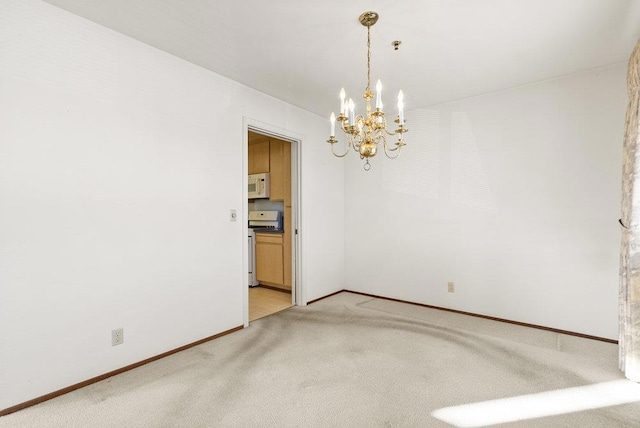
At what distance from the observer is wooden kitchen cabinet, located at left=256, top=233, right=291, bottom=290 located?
180 inches

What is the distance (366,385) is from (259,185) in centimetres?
358

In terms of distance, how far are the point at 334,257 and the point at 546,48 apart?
3232 mm

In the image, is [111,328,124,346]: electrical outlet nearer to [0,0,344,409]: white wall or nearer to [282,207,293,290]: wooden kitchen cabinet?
[0,0,344,409]: white wall

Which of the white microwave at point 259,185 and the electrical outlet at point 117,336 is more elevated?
the white microwave at point 259,185

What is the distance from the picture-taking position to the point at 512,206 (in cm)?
329

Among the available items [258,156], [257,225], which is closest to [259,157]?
[258,156]

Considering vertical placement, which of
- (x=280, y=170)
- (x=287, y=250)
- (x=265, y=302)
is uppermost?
(x=280, y=170)

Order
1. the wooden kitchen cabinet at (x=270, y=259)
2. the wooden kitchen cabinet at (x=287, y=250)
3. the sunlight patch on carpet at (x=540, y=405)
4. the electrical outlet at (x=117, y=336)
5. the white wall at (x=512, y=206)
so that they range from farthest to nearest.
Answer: the wooden kitchen cabinet at (x=270, y=259), the wooden kitchen cabinet at (x=287, y=250), the white wall at (x=512, y=206), the electrical outlet at (x=117, y=336), the sunlight patch on carpet at (x=540, y=405)

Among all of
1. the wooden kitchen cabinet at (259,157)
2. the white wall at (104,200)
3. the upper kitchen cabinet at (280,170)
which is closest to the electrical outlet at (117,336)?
the white wall at (104,200)

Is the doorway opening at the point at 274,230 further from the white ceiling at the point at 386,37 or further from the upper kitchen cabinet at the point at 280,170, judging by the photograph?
the white ceiling at the point at 386,37

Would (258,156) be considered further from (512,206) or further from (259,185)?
(512,206)

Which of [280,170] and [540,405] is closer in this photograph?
[540,405]

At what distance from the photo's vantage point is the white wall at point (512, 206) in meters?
2.83

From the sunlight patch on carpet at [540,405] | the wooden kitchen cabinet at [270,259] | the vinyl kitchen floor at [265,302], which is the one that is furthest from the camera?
the wooden kitchen cabinet at [270,259]
